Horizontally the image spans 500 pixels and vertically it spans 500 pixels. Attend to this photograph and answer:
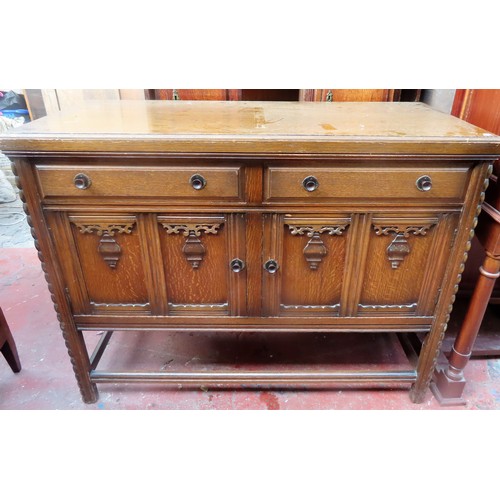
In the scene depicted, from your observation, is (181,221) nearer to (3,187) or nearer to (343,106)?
(343,106)

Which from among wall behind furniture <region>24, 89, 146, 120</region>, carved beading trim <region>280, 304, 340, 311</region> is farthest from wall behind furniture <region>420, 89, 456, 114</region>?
wall behind furniture <region>24, 89, 146, 120</region>

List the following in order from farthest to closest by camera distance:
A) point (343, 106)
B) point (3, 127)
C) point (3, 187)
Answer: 1. point (3, 187)
2. point (3, 127)
3. point (343, 106)

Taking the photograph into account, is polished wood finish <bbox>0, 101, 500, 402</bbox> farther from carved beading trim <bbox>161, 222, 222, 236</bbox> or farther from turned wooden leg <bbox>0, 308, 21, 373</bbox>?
turned wooden leg <bbox>0, 308, 21, 373</bbox>

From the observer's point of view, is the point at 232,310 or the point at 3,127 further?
the point at 3,127

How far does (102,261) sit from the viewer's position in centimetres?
138

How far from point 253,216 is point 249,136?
0.26 m

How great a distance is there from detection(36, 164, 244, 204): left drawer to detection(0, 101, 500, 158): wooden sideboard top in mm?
64

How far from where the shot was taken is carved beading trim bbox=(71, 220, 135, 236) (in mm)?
1310

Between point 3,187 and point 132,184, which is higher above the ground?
point 132,184

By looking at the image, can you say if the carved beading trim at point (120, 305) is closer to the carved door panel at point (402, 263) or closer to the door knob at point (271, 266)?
the door knob at point (271, 266)

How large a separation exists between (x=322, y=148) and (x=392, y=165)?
0.76 ft

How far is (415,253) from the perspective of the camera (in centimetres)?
137

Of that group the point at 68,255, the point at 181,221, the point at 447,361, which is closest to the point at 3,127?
the point at 68,255

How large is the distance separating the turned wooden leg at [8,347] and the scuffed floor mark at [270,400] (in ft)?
3.62
